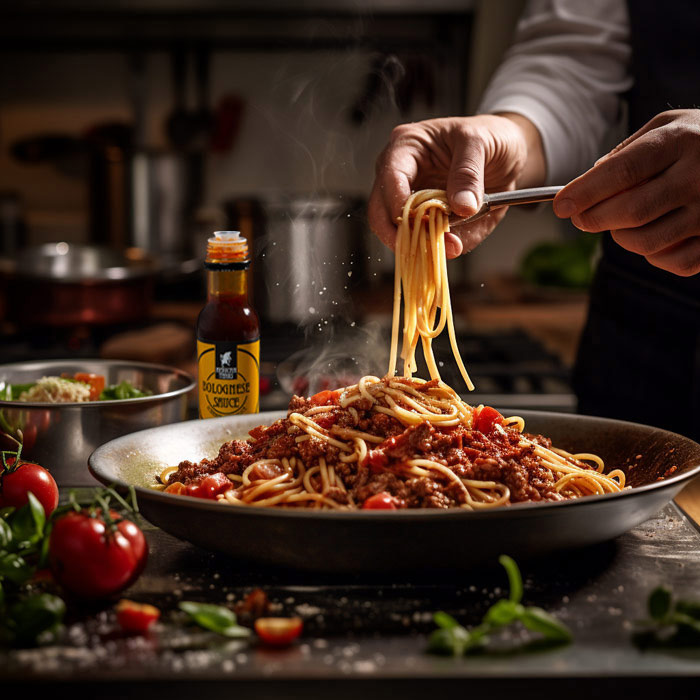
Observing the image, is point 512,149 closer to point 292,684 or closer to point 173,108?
point 292,684

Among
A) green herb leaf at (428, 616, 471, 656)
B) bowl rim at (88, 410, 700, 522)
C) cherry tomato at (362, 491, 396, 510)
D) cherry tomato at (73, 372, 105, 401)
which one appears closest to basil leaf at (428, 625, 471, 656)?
green herb leaf at (428, 616, 471, 656)

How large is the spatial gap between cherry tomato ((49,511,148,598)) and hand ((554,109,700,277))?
3.20 feet

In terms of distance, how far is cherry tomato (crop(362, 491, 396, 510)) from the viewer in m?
1.41

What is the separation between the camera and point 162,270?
3861 mm

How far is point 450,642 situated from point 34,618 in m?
0.50

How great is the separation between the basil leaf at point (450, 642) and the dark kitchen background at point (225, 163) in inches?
96.9

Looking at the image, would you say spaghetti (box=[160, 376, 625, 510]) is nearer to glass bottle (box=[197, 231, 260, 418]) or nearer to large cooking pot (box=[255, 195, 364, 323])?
glass bottle (box=[197, 231, 260, 418])

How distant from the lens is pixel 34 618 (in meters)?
1.11

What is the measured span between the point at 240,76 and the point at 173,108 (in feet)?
1.47

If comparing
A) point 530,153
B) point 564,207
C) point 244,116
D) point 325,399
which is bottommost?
point 325,399

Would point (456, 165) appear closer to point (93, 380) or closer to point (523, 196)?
point (523, 196)

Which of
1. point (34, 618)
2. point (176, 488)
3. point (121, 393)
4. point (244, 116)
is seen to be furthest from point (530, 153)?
point (244, 116)

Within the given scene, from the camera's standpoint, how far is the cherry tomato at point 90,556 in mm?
1213

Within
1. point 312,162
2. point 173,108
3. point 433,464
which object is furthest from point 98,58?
point 433,464
